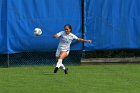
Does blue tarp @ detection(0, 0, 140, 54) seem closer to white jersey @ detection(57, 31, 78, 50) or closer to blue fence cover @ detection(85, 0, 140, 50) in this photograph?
blue fence cover @ detection(85, 0, 140, 50)

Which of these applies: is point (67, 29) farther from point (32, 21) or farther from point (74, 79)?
point (32, 21)

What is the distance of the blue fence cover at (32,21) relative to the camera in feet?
53.2

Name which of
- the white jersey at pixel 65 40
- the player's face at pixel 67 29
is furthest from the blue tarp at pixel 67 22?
the player's face at pixel 67 29

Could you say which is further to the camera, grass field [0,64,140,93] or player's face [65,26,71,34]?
player's face [65,26,71,34]

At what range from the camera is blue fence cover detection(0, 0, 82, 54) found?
1622cm

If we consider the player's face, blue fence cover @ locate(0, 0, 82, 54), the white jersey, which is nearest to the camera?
the player's face

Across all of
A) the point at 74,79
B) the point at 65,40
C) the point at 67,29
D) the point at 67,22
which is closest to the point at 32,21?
the point at 67,22

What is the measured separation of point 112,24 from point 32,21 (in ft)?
9.23

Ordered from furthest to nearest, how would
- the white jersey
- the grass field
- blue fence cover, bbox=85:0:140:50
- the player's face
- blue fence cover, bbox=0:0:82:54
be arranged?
blue fence cover, bbox=85:0:140:50 → blue fence cover, bbox=0:0:82:54 → the white jersey → the player's face → the grass field

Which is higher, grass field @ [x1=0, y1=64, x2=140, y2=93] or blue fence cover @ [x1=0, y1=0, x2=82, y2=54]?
blue fence cover @ [x1=0, y1=0, x2=82, y2=54]

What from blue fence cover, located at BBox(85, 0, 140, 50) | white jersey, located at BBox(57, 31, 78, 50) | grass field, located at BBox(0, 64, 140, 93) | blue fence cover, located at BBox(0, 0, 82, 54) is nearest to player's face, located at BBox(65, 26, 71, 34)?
white jersey, located at BBox(57, 31, 78, 50)

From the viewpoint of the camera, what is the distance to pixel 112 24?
674 inches

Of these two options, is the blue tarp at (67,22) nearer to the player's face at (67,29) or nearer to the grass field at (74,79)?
the grass field at (74,79)

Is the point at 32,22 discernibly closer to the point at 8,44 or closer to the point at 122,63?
the point at 8,44
